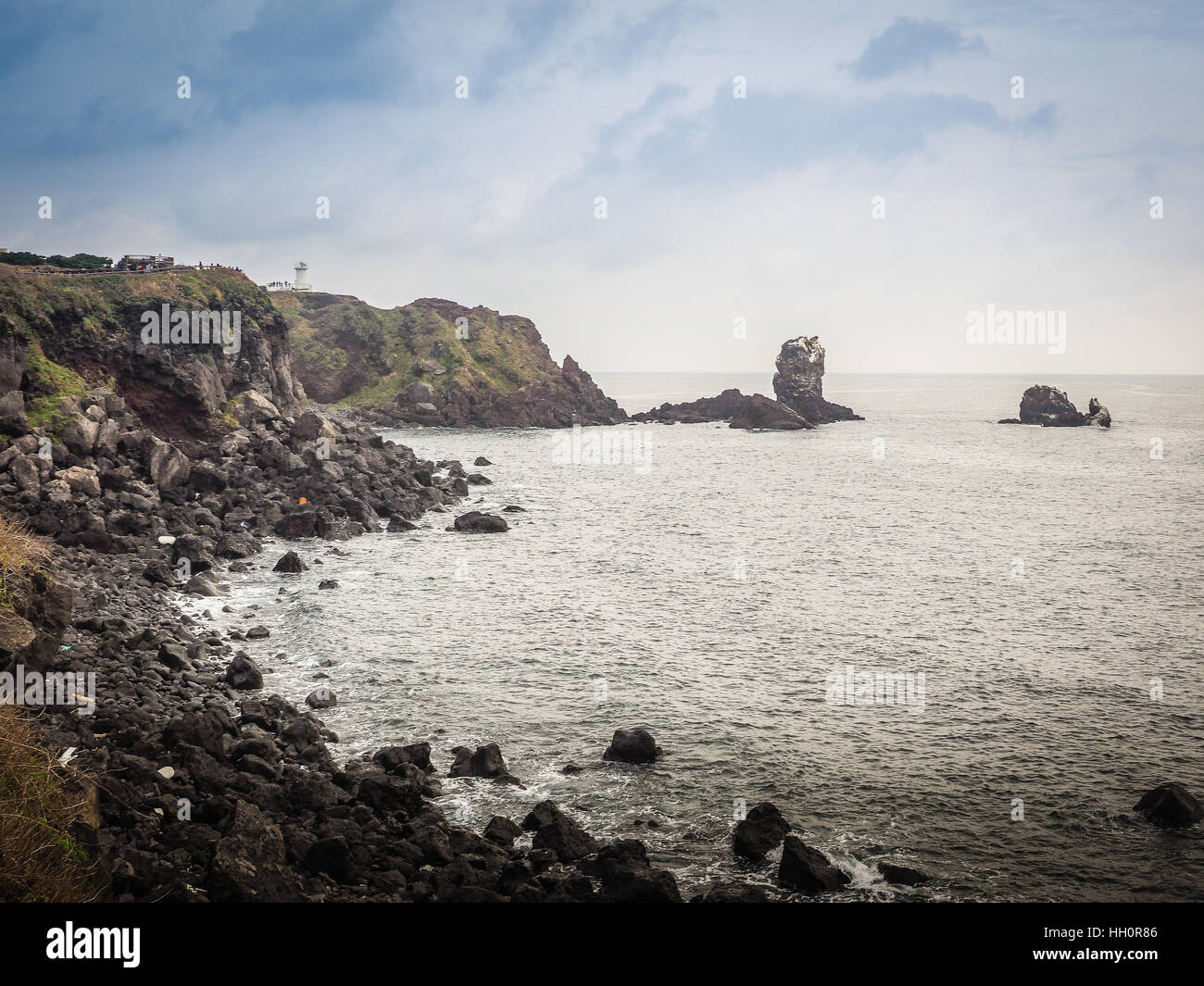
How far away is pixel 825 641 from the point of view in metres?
39.2

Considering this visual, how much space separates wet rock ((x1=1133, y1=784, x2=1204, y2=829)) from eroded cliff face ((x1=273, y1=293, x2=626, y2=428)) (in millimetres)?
Result: 145642

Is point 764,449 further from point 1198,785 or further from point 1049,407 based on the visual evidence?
point 1198,785

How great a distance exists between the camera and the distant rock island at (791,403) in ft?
574

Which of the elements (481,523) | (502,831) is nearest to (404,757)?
(502,831)

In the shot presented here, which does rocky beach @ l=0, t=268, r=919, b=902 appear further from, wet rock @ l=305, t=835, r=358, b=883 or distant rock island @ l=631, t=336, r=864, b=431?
distant rock island @ l=631, t=336, r=864, b=431

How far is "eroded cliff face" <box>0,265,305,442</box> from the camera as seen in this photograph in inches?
2292

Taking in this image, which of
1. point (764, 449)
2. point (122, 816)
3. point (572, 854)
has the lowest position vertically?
point (572, 854)

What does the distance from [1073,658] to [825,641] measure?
10.1m

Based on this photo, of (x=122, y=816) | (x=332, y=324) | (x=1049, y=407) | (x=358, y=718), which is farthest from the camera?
(x=332, y=324)

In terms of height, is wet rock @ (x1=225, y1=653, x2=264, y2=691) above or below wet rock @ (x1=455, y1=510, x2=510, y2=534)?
below

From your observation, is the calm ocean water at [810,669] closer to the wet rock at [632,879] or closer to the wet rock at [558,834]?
the wet rock at [558,834]

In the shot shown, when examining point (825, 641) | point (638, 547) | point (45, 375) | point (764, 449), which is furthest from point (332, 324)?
point (825, 641)

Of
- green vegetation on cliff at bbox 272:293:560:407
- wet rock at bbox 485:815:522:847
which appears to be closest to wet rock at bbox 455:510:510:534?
wet rock at bbox 485:815:522:847
